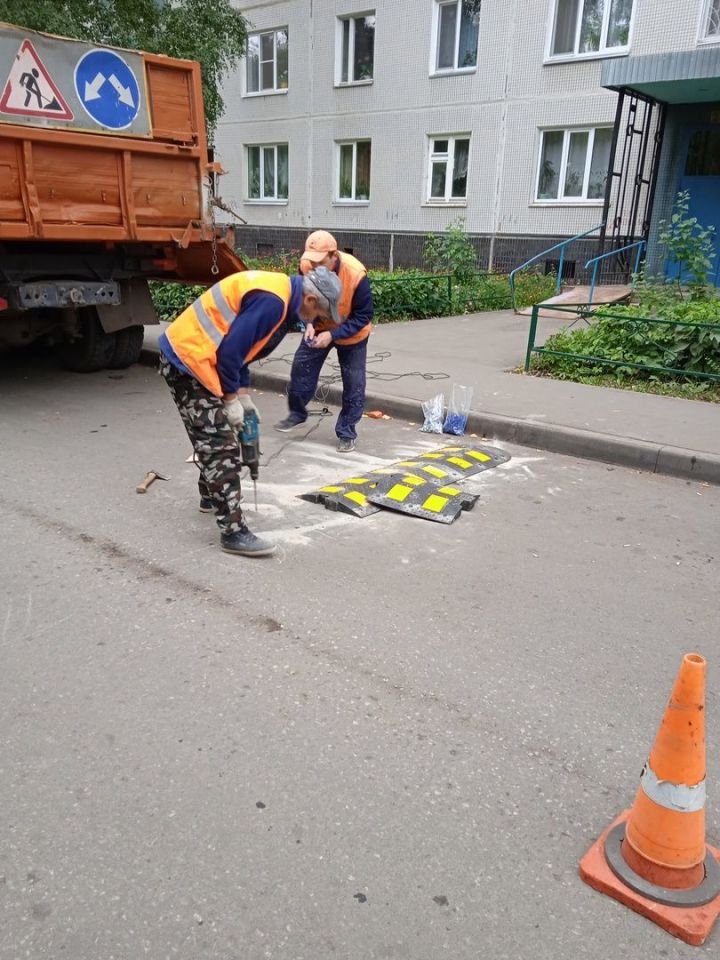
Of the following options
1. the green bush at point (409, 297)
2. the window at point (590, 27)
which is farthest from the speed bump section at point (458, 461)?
the window at point (590, 27)

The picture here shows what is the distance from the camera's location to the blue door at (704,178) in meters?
14.8

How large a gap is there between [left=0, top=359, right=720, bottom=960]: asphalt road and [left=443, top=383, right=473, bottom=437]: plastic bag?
1.72 m

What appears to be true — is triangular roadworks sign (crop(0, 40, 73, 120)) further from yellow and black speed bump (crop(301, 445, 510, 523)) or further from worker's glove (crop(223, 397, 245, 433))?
yellow and black speed bump (crop(301, 445, 510, 523))

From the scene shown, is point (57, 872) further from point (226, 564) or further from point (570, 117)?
point (570, 117)

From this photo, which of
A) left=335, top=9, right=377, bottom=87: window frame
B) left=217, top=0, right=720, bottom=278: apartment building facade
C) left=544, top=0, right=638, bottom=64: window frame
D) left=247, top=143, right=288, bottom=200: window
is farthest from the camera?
left=247, top=143, right=288, bottom=200: window

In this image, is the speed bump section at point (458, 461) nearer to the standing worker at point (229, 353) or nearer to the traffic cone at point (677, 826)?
the standing worker at point (229, 353)

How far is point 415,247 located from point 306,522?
15842 mm

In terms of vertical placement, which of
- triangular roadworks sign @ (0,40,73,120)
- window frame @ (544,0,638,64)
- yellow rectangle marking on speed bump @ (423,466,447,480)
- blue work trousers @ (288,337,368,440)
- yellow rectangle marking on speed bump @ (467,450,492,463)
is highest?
window frame @ (544,0,638,64)

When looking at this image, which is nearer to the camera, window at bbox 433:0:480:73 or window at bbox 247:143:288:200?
window at bbox 433:0:480:73

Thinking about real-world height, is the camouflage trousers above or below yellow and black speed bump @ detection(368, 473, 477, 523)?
above

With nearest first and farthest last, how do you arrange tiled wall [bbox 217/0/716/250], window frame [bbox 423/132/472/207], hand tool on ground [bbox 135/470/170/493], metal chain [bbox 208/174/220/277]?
hand tool on ground [bbox 135/470/170/493] < metal chain [bbox 208/174/220/277] < tiled wall [bbox 217/0/716/250] < window frame [bbox 423/132/472/207]

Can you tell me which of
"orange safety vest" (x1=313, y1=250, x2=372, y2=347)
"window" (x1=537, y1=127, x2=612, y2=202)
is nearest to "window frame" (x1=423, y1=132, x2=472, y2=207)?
"window" (x1=537, y1=127, x2=612, y2=202)

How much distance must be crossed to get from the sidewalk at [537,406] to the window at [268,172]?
44.7ft

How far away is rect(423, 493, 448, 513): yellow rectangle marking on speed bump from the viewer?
15.8 feet
